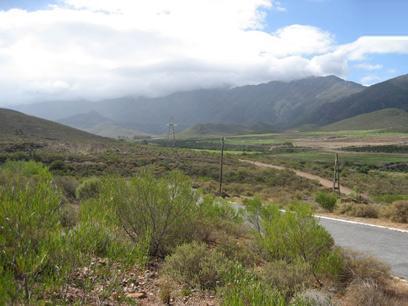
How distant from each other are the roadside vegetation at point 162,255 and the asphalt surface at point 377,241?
7.38 feet

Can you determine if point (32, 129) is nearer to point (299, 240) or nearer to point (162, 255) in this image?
point (162, 255)

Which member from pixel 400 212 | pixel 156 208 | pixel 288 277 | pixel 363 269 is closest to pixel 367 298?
pixel 288 277

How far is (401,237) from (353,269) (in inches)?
256

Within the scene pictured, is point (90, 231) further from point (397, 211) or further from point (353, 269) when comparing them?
point (397, 211)

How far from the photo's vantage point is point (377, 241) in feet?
45.2

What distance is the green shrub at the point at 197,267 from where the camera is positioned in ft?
25.5

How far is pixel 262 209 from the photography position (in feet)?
39.9

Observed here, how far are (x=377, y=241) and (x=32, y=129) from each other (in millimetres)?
82034

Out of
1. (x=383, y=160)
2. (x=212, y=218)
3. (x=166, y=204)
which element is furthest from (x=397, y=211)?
(x=383, y=160)

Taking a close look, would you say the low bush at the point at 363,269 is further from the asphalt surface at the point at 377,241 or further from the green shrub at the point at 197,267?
the green shrub at the point at 197,267

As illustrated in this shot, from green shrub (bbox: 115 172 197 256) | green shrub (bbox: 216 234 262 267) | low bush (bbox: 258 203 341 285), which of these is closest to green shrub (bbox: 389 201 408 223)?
green shrub (bbox: 216 234 262 267)

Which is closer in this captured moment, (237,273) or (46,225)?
(46,225)

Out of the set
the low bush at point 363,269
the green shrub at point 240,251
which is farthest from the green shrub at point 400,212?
the green shrub at point 240,251

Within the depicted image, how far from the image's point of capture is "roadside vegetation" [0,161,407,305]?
5.11 m
